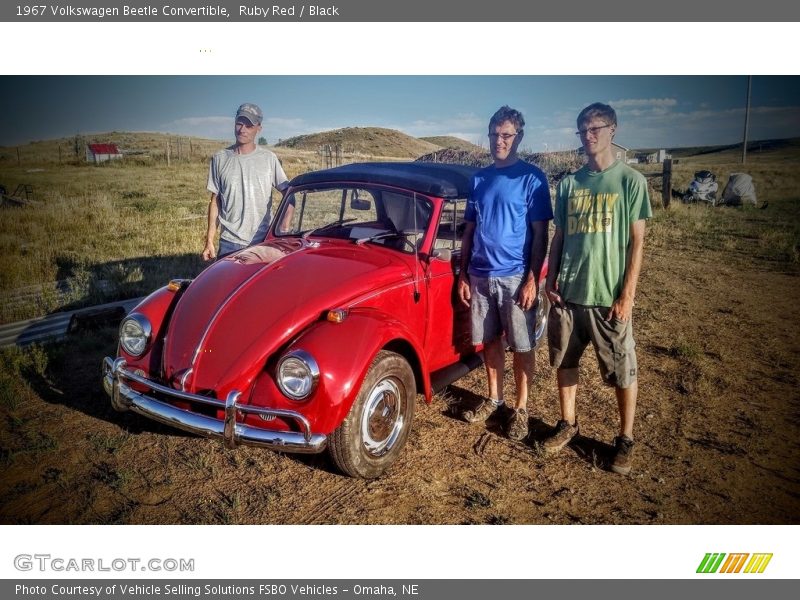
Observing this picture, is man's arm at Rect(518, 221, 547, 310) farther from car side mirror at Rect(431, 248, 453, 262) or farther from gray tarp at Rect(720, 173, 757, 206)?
gray tarp at Rect(720, 173, 757, 206)

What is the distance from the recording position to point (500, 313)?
363 centimetres

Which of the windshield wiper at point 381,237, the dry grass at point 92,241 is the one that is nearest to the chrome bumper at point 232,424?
the windshield wiper at point 381,237

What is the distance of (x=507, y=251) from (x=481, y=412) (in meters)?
1.32

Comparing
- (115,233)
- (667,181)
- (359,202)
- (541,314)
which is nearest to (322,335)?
(359,202)

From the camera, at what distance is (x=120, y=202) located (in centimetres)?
1580

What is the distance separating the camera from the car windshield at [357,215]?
12.7 feet

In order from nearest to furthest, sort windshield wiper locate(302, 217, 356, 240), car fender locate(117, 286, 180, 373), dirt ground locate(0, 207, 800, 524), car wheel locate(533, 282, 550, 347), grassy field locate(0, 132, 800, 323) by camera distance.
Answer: dirt ground locate(0, 207, 800, 524) → car fender locate(117, 286, 180, 373) → windshield wiper locate(302, 217, 356, 240) → car wheel locate(533, 282, 550, 347) → grassy field locate(0, 132, 800, 323)

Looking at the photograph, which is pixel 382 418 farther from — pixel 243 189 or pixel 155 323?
pixel 243 189

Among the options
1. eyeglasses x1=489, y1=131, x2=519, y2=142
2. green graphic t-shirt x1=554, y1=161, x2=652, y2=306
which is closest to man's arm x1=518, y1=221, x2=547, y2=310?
green graphic t-shirt x1=554, y1=161, x2=652, y2=306

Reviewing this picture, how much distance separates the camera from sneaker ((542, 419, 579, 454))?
136 inches

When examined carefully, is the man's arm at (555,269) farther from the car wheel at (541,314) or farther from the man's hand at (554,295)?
the car wheel at (541,314)

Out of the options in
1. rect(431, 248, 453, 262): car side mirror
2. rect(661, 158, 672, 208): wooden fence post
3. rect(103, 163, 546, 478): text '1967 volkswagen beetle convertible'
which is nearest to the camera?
rect(103, 163, 546, 478): text '1967 volkswagen beetle convertible'

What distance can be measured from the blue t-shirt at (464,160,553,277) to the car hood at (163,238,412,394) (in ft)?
1.99
